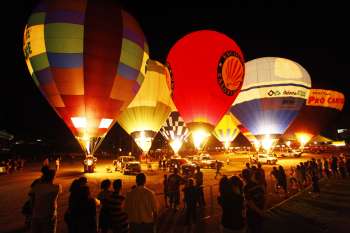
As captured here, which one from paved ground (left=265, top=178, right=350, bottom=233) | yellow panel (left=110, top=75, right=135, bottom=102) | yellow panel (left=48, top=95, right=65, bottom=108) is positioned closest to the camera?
paved ground (left=265, top=178, right=350, bottom=233)

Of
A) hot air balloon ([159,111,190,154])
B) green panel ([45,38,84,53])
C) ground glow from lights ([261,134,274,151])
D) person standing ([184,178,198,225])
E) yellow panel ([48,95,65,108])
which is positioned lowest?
person standing ([184,178,198,225])

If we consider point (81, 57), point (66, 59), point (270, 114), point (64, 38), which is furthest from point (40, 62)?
point (270, 114)

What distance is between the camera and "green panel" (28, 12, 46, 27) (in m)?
17.0

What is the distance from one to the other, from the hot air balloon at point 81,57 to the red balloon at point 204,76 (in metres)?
3.90

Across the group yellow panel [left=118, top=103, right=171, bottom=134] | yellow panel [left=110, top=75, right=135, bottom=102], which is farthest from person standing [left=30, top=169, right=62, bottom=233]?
yellow panel [left=118, top=103, right=171, bottom=134]

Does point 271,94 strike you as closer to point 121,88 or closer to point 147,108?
point 147,108

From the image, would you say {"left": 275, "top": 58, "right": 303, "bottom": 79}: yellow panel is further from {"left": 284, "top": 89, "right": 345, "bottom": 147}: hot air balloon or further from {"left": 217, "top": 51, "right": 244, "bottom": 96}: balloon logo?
{"left": 284, "top": 89, "right": 345, "bottom": 147}: hot air balloon

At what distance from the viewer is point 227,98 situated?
55.9 ft

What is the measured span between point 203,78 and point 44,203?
1229 cm

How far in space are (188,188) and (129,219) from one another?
3539 mm

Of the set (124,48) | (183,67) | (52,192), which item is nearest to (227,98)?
(183,67)

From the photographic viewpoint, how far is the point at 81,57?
1673 cm

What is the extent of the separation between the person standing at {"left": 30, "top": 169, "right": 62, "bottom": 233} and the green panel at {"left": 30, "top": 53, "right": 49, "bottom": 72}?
13729mm

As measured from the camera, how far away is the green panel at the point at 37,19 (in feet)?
55.8
